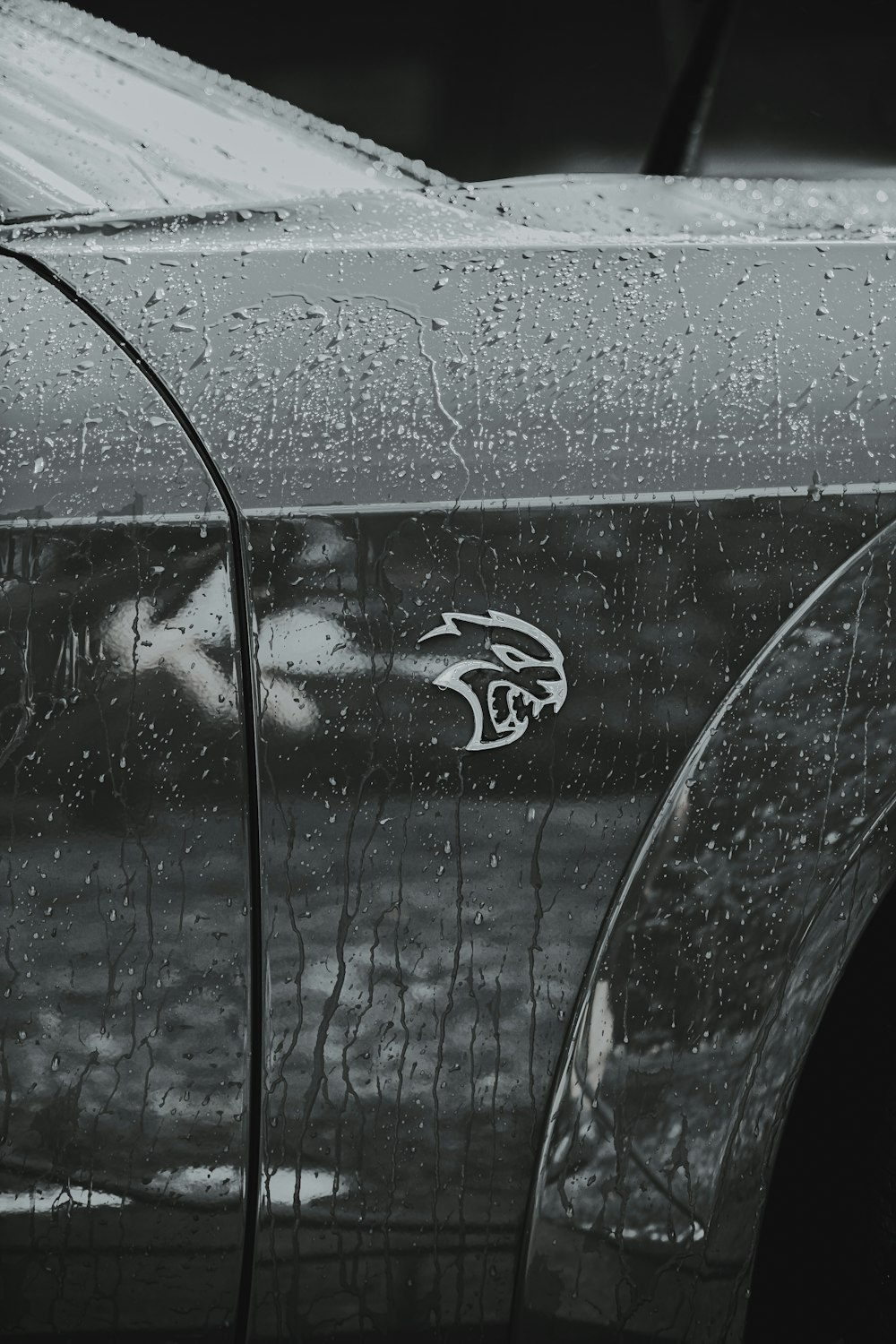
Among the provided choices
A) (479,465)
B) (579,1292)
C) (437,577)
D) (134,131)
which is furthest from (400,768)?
(134,131)

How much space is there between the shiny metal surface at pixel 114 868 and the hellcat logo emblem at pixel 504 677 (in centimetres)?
19

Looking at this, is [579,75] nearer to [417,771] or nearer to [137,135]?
[137,135]

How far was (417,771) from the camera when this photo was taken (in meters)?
1.02

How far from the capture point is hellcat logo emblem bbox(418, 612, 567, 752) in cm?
103

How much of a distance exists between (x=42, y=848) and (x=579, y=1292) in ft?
2.01

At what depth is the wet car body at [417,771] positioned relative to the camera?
1005 millimetres

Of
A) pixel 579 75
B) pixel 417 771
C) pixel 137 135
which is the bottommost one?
pixel 417 771

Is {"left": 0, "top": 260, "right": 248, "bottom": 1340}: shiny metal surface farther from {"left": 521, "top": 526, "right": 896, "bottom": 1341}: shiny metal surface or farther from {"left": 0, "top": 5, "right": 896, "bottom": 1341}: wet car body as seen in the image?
{"left": 521, "top": 526, "right": 896, "bottom": 1341}: shiny metal surface

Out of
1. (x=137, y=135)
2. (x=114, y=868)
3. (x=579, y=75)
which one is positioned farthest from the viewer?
(x=579, y=75)

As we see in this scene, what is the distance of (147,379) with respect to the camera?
41.0 inches

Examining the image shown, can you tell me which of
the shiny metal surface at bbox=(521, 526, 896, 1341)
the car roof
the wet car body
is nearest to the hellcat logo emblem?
the wet car body

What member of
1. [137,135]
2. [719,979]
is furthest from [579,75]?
[719,979]

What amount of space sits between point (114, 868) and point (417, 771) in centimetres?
27

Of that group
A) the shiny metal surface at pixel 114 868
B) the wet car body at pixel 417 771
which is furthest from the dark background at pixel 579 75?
the shiny metal surface at pixel 114 868
